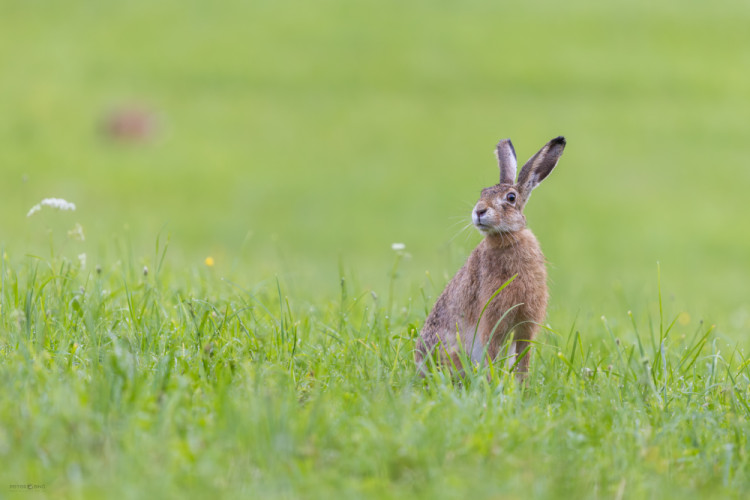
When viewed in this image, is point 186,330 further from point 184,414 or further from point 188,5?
point 188,5

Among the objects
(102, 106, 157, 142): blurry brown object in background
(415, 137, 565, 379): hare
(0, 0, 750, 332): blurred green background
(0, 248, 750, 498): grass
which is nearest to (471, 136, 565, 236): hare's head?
(415, 137, 565, 379): hare

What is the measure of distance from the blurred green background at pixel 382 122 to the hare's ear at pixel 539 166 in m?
10.2

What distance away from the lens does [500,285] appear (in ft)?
16.1

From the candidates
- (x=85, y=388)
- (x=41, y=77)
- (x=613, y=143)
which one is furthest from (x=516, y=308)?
(x=41, y=77)

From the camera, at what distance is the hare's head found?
483 centimetres

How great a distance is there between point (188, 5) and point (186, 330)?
23.6m

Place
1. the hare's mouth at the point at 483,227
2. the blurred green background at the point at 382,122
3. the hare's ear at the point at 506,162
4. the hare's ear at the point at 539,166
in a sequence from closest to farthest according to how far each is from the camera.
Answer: the hare's mouth at the point at 483,227
the hare's ear at the point at 539,166
the hare's ear at the point at 506,162
the blurred green background at the point at 382,122

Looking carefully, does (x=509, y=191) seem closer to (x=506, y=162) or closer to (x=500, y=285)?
(x=506, y=162)

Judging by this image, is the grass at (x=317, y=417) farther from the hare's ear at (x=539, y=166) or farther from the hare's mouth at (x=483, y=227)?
the hare's ear at (x=539, y=166)

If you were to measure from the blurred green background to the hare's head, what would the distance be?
401 inches

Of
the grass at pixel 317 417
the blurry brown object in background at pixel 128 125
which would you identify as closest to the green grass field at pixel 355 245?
the grass at pixel 317 417

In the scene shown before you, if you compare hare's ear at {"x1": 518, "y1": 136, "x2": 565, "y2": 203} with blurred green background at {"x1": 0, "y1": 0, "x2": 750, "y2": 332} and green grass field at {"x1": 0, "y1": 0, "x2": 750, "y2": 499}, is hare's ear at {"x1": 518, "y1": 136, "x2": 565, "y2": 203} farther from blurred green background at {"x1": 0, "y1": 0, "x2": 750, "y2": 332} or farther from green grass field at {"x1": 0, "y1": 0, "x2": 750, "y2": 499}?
blurred green background at {"x1": 0, "y1": 0, "x2": 750, "y2": 332}

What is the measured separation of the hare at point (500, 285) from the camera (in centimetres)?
488

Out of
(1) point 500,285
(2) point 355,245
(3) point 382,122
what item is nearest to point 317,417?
(1) point 500,285
